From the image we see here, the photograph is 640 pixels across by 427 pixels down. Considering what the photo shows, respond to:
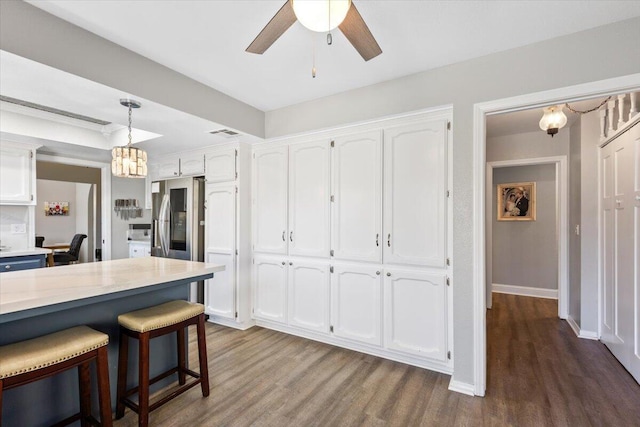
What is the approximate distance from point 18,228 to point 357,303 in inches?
170

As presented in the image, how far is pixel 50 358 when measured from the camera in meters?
1.39

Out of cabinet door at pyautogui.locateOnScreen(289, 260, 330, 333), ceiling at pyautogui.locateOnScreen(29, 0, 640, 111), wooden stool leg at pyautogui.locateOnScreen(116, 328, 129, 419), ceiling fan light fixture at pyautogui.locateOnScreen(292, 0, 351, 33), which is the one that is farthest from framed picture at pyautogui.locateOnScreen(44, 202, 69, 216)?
ceiling fan light fixture at pyautogui.locateOnScreen(292, 0, 351, 33)

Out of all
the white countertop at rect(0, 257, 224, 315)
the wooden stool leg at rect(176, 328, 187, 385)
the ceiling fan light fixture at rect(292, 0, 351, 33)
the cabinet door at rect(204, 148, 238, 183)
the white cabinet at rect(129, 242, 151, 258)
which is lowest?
the wooden stool leg at rect(176, 328, 187, 385)

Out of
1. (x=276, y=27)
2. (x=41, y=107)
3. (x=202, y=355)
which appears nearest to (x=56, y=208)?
(x=41, y=107)

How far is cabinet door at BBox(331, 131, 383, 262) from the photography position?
2801 mm

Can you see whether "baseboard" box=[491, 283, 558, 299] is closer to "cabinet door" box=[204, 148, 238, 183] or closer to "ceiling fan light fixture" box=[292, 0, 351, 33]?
"cabinet door" box=[204, 148, 238, 183]

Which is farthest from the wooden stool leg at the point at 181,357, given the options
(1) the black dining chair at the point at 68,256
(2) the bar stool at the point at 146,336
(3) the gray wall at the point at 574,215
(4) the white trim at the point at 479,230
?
(1) the black dining chair at the point at 68,256

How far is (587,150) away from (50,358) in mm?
4881

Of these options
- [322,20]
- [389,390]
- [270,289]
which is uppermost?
[322,20]

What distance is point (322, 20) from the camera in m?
1.31

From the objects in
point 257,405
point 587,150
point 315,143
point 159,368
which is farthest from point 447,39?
point 159,368

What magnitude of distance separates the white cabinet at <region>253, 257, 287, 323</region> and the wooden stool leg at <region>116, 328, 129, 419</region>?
5.47ft

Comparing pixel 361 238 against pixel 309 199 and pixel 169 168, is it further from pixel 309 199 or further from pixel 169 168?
pixel 169 168

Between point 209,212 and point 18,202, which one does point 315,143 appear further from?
point 18,202
